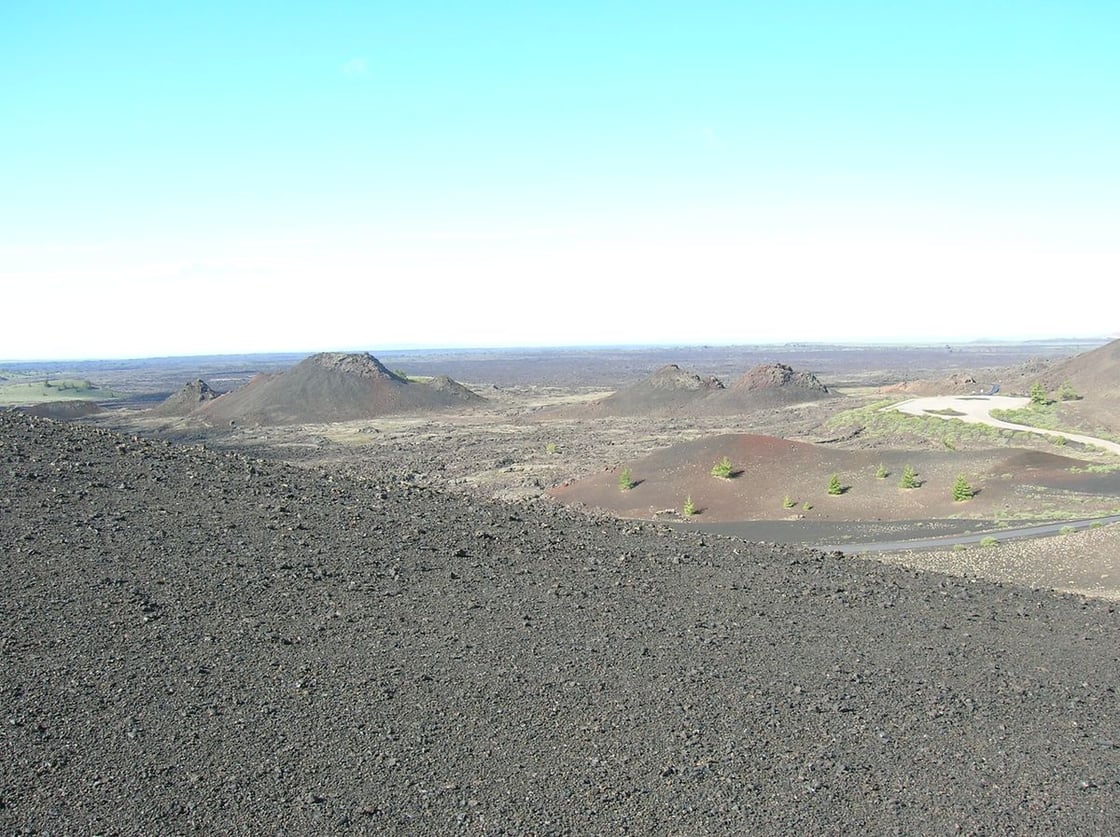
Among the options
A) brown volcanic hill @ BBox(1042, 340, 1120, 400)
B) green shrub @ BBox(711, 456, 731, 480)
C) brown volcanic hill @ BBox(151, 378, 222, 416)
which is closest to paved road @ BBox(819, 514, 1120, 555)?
green shrub @ BBox(711, 456, 731, 480)

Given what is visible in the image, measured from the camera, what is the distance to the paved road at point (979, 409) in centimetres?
5306

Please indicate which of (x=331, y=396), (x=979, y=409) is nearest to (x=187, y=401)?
(x=331, y=396)

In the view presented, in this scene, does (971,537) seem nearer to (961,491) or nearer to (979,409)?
(961,491)

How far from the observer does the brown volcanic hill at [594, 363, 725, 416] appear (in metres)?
87.8

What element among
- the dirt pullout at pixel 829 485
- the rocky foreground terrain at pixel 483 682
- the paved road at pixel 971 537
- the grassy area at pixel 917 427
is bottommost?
the paved road at pixel 971 537

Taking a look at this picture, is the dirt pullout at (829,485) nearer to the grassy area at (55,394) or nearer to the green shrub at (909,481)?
the green shrub at (909,481)

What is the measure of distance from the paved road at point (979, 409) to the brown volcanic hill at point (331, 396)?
49999mm

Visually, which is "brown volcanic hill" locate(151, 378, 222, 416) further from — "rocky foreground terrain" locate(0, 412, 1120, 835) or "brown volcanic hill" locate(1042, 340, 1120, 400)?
"rocky foreground terrain" locate(0, 412, 1120, 835)

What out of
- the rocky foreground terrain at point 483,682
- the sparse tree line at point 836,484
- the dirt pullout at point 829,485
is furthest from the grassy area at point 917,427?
the rocky foreground terrain at point 483,682

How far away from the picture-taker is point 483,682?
11055 millimetres

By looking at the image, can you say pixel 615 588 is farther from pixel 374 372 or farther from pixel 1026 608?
pixel 374 372

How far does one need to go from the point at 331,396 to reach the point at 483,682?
86293 mm

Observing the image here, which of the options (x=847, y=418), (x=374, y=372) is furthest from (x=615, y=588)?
(x=374, y=372)

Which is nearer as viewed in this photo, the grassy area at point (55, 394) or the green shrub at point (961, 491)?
the green shrub at point (961, 491)
